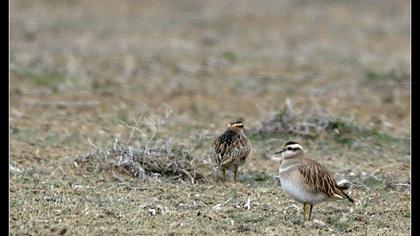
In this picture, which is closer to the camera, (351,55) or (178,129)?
(178,129)

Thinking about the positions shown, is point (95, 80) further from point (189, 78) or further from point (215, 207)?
point (215, 207)

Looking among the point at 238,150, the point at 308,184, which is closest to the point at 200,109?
the point at 238,150

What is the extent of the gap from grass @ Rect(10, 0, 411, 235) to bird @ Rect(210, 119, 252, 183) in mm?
182

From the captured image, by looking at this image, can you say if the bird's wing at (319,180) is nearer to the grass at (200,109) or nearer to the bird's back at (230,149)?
the grass at (200,109)

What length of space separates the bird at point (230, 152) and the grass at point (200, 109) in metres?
0.18

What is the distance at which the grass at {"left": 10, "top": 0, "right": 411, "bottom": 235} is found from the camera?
7.95 metres

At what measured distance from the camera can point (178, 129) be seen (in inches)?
484

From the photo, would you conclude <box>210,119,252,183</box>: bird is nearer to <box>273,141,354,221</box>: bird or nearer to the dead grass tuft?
the dead grass tuft

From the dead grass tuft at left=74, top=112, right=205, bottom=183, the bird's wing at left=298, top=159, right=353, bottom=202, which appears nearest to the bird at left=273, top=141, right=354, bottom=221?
the bird's wing at left=298, top=159, right=353, bottom=202

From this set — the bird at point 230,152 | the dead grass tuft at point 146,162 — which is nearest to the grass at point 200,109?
the dead grass tuft at point 146,162

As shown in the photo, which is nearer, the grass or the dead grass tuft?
the grass

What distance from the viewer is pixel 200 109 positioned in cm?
1381

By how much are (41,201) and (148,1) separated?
15.9m
